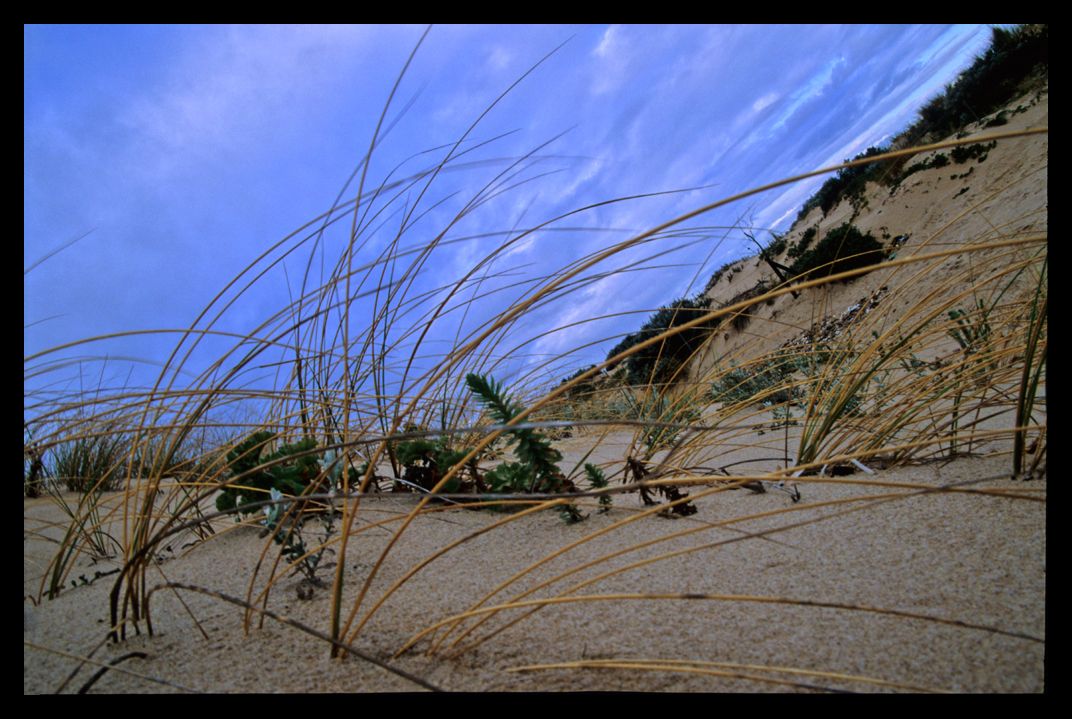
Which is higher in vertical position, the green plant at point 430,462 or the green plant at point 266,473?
the green plant at point 266,473

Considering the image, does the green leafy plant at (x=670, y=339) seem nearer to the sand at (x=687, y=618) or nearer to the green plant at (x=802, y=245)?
the sand at (x=687, y=618)

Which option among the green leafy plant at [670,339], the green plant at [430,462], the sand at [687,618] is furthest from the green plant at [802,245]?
the sand at [687,618]

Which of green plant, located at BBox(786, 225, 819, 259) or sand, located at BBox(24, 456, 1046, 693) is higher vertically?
green plant, located at BBox(786, 225, 819, 259)

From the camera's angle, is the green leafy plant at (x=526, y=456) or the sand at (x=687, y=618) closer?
the sand at (x=687, y=618)

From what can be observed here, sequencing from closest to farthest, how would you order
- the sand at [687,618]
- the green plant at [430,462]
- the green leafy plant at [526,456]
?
the sand at [687,618] → the green leafy plant at [526,456] → the green plant at [430,462]

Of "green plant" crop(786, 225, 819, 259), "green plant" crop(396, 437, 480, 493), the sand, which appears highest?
"green plant" crop(786, 225, 819, 259)

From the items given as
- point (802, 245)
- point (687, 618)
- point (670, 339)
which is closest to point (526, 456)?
point (687, 618)

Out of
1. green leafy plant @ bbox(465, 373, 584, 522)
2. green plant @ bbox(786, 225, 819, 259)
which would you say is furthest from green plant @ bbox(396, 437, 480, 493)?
green plant @ bbox(786, 225, 819, 259)

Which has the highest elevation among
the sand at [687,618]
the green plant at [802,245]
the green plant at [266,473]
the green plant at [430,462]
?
the green plant at [802,245]

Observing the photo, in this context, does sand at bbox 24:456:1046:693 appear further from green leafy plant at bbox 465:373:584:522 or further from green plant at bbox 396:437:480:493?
green plant at bbox 396:437:480:493

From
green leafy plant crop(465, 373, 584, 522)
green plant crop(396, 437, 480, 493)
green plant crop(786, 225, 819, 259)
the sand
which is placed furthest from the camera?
green plant crop(786, 225, 819, 259)

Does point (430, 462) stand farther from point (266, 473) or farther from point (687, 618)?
point (687, 618)

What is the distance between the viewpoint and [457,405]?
2158 millimetres
